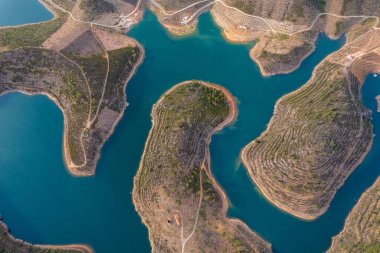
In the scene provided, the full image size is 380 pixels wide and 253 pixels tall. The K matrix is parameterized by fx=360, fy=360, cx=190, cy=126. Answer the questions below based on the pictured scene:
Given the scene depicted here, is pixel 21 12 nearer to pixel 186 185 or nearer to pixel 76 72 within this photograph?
pixel 76 72

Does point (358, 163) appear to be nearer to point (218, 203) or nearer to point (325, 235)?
point (325, 235)

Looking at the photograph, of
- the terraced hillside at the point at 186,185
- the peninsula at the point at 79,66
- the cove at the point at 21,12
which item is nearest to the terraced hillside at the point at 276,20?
the peninsula at the point at 79,66

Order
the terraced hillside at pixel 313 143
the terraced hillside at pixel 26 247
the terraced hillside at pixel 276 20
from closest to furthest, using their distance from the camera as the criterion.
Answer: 1. the terraced hillside at pixel 26 247
2. the terraced hillside at pixel 313 143
3. the terraced hillside at pixel 276 20

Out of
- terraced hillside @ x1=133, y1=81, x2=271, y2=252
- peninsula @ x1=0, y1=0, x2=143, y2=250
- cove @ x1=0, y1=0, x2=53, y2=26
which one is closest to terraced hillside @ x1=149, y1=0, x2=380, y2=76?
peninsula @ x1=0, y1=0, x2=143, y2=250

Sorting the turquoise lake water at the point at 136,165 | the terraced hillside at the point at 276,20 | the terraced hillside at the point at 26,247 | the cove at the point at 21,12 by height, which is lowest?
A: the terraced hillside at the point at 26,247

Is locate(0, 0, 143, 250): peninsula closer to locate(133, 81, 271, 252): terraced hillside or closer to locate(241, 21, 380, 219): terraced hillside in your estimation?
locate(133, 81, 271, 252): terraced hillside

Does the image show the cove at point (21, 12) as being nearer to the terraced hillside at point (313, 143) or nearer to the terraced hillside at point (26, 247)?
the terraced hillside at point (26, 247)

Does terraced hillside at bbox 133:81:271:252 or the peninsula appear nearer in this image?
terraced hillside at bbox 133:81:271:252

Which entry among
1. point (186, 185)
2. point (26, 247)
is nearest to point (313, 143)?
point (186, 185)
